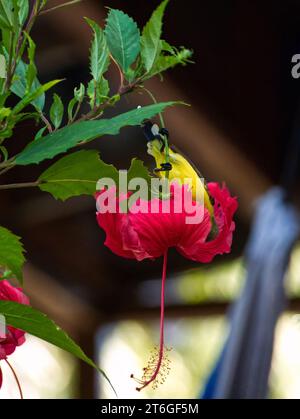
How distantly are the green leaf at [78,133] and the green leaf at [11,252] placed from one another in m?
0.04

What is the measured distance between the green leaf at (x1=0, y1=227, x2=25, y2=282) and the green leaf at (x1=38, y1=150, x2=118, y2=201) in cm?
2

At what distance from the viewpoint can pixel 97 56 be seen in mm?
338

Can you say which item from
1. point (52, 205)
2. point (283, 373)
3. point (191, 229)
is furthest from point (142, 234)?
point (283, 373)

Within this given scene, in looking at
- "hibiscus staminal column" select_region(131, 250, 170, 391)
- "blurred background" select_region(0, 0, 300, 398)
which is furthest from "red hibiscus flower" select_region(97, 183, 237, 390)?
"blurred background" select_region(0, 0, 300, 398)

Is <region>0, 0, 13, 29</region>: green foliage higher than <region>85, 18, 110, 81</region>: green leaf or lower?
higher

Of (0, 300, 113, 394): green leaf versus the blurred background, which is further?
the blurred background

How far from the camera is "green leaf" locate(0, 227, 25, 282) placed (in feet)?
1.13

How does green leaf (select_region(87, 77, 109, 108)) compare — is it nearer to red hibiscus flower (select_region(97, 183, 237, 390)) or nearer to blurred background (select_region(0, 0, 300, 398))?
red hibiscus flower (select_region(97, 183, 237, 390))

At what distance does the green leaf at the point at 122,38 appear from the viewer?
1.09ft

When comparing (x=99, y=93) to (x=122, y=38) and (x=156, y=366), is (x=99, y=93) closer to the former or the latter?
(x=122, y=38)

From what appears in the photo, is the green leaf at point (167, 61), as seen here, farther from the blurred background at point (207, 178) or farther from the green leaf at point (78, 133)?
the blurred background at point (207, 178)

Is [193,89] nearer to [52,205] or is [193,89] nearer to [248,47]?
[248,47]

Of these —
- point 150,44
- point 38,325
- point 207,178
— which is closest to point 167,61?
point 150,44

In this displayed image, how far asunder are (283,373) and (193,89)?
1682mm
